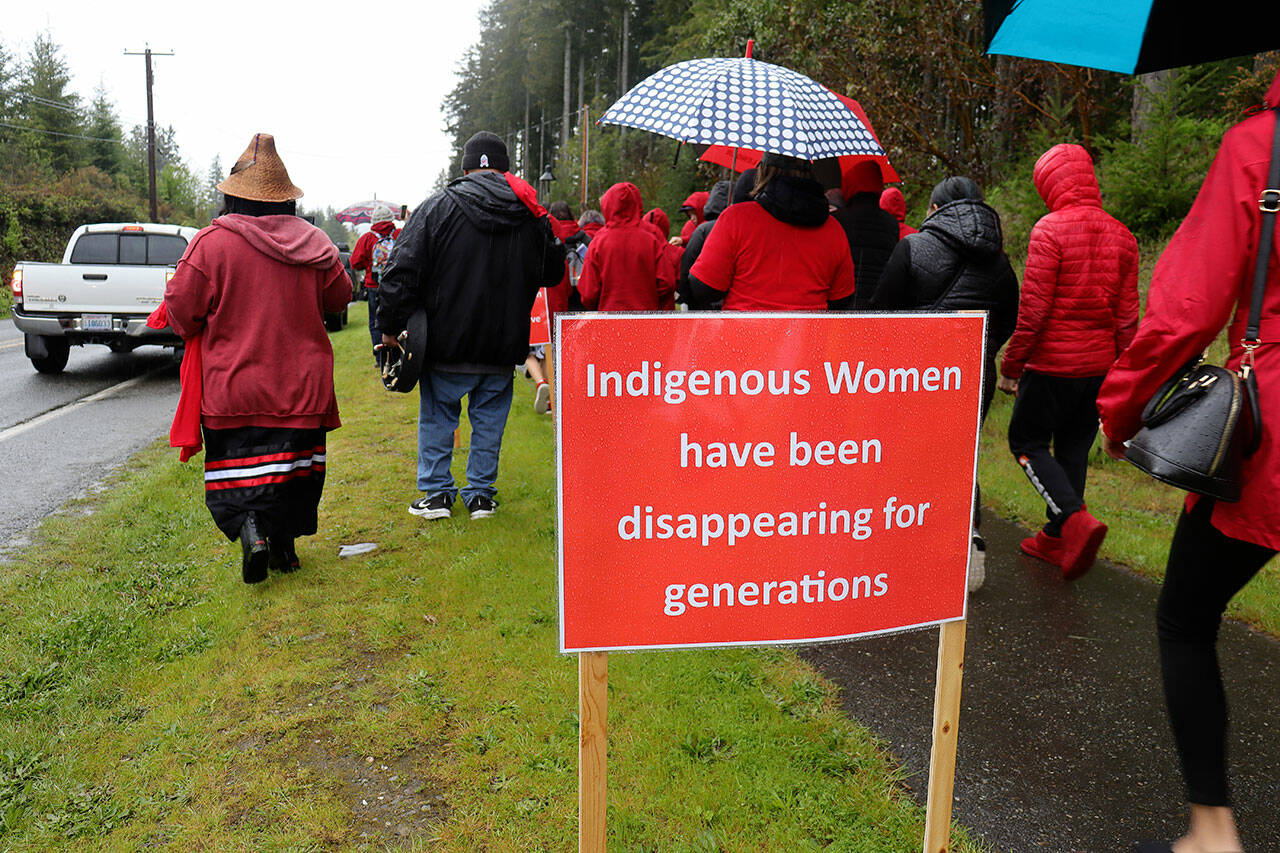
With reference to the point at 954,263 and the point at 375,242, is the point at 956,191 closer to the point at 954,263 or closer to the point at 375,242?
the point at 954,263

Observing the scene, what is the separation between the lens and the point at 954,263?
15.0ft

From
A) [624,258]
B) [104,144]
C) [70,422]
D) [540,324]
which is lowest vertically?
[70,422]

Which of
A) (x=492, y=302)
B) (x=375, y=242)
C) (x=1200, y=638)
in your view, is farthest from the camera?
(x=375, y=242)

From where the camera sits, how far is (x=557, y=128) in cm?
6438

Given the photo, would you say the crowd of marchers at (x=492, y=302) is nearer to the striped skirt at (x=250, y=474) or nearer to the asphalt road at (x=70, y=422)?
the striped skirt at (x=250, y=474)

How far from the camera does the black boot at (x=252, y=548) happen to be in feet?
14.7

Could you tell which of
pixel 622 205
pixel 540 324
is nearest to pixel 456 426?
pixel 622 205

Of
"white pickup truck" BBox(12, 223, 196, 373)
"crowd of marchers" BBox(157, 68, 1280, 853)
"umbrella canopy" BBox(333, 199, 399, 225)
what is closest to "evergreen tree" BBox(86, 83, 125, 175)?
"umbrella canopy" BBox(333, 199, 399, 225)

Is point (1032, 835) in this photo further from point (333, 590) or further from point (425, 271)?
point (425, 271)

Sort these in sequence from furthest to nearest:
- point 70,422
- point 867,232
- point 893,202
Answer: point 70,422 < point 893,202 < point 867,232

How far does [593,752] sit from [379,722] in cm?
138

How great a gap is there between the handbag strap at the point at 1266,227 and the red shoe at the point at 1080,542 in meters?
2.44

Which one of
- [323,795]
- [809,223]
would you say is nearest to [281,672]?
[323,795]

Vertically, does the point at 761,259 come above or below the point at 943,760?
above
